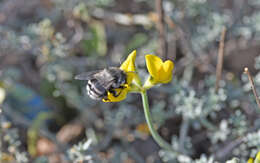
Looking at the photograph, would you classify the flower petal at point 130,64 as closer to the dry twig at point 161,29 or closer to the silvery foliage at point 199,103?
the silvery foliage at point 199,103

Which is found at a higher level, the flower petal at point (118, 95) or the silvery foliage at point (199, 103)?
the flower petal at point (118, 95)

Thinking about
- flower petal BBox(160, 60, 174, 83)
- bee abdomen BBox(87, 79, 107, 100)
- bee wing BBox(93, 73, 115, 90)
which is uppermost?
flower petal BBox(160, 60, 174, 83)

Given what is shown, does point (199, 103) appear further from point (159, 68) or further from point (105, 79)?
point (105, 79)

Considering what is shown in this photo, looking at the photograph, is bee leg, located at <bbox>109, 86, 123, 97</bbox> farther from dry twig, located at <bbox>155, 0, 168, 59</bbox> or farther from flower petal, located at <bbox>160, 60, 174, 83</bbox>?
dry twig, located at <bbox>155, 0, 168, 59</bbox>

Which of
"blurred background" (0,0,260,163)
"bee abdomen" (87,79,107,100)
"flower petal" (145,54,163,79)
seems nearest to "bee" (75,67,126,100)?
"bee abdomen" (87,79,107,100)

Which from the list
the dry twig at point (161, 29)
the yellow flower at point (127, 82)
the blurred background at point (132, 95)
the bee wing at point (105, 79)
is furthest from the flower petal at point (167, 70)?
the dry twig at point (161, 29)

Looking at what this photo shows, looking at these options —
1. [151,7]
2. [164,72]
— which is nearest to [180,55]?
[151,7]

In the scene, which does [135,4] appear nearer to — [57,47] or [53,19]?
[53,19]
